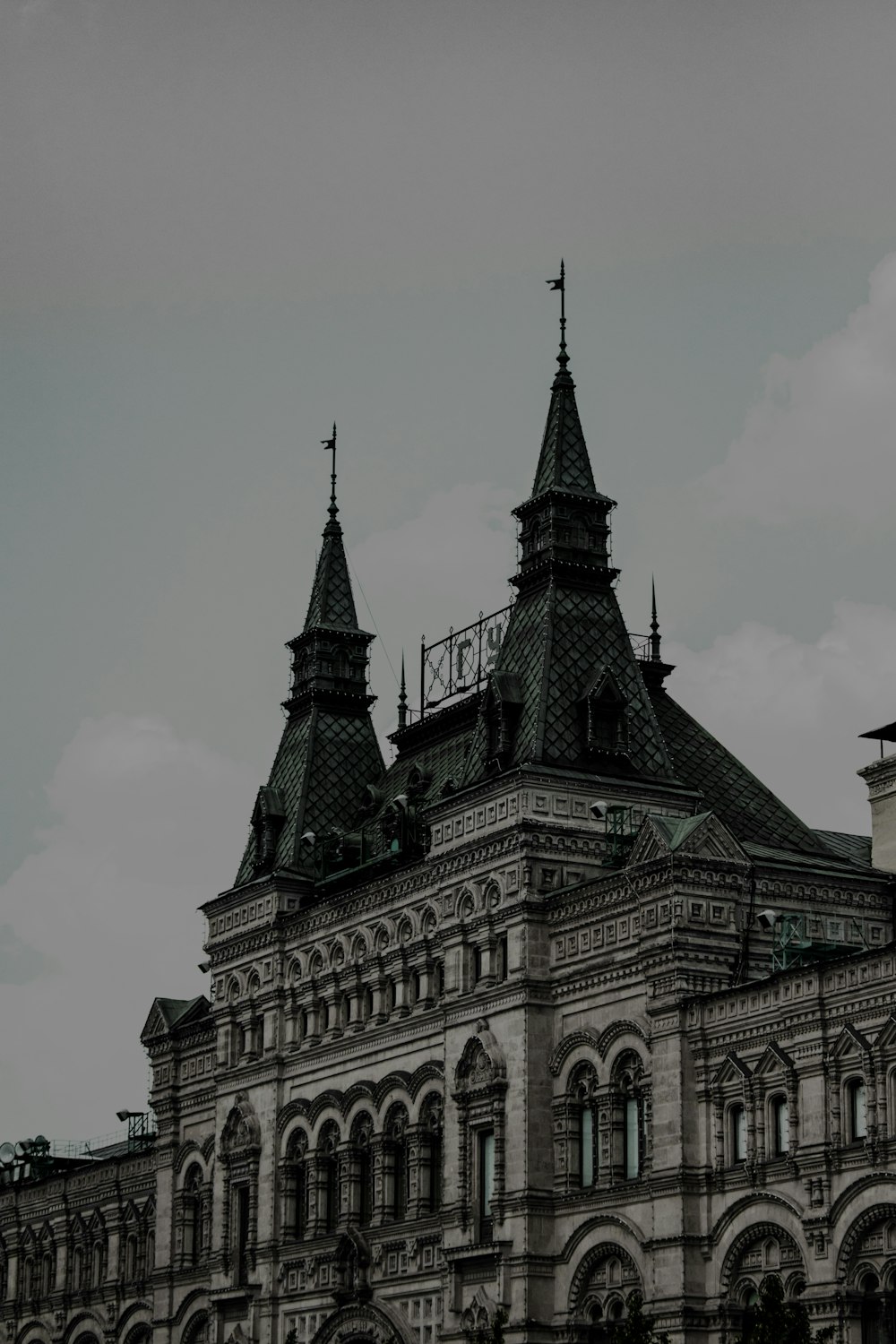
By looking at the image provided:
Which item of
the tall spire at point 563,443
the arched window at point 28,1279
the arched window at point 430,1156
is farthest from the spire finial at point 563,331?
the arched window at point 28,1279

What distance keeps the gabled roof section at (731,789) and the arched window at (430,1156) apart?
46.3ft

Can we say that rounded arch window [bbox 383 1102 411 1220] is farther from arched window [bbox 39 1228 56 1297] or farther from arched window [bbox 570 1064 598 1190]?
arched window [bbox 39 1228 56 1297]

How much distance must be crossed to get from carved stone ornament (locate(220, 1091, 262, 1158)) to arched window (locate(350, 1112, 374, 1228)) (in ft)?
23.5

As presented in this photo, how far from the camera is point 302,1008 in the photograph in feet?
305

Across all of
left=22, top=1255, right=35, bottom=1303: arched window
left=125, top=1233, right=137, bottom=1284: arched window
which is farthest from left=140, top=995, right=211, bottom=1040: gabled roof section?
left=22, top=1255, right=35, bottom=1303: arched window

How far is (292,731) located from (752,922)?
31992 mm

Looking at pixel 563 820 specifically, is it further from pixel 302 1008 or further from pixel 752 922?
pixel 302 1008

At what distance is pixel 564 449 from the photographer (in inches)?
3492

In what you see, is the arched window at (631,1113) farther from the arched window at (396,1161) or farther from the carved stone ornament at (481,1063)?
the arched window at (396,1161)

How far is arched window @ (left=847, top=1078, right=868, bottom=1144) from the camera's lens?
2574 inches

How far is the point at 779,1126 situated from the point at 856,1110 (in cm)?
327

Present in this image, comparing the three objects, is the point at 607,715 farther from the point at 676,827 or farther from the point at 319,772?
the point at 319,772

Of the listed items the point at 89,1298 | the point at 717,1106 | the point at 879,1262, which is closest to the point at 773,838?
the point at 717,1106

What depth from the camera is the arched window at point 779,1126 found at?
6794 cm
